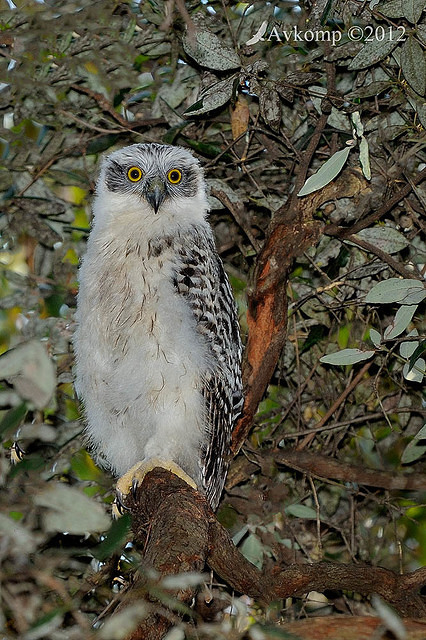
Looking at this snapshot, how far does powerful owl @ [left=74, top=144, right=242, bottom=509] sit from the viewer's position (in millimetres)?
2869

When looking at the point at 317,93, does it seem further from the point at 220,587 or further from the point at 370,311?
the point at 220,587

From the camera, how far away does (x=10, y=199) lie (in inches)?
128

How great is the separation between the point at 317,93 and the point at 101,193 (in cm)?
120

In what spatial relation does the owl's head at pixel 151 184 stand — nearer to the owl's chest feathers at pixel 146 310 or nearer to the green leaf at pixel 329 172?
the owl's chest feathers at pixel 146 310

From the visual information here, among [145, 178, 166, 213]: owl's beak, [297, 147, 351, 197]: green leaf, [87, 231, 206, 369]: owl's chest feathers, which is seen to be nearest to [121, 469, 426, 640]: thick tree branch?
[87, 231, 206, 369]: owl's chest feathers

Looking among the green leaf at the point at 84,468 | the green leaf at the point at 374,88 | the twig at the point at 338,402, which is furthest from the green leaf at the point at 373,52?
the green leaf at the point at 84,468

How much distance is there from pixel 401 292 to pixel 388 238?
1.23 ft

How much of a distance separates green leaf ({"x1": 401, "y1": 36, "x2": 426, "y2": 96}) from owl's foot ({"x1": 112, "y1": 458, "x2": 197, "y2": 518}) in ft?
5.30

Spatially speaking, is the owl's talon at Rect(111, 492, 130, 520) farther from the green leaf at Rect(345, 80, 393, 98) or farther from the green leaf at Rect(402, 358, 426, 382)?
the green leaf at Rect(345, 80, 393, 98)

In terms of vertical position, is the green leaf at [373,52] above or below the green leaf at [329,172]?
above

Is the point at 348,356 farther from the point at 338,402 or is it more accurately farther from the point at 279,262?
the point at 338,402

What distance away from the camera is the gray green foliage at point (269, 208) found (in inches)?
104

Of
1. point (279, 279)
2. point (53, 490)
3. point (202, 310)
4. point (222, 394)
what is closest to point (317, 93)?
point (279, 279)

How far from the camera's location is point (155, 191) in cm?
329
